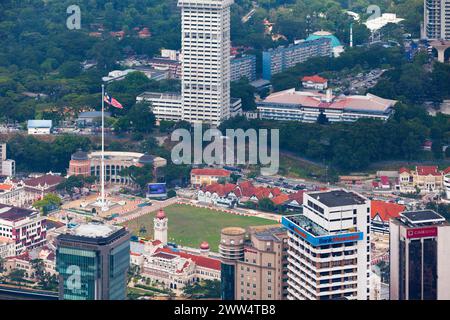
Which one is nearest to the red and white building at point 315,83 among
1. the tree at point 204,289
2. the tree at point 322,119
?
the tree at point 322,119

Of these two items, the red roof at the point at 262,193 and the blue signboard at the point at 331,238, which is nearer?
the blue signboard at the point at 331,238

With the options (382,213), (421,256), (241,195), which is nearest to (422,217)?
(421,256)

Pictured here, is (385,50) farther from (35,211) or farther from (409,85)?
(35,211)

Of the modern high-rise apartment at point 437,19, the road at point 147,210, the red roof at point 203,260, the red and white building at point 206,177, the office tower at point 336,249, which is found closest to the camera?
the office tower at point 336,249

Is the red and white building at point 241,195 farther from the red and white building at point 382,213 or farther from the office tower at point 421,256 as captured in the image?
the office tower at point 421,256

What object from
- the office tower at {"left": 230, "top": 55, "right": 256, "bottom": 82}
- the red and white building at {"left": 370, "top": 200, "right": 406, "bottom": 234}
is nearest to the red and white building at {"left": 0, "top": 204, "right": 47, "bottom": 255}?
the red and white building at {"left": 370, "top": 200, "right": 406, "bottom": 234}

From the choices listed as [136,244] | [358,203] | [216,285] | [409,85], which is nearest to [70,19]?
[409,85]

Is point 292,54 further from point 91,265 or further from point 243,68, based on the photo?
point 91,265
